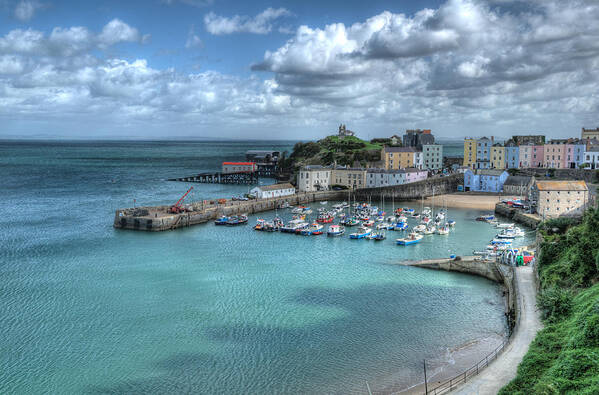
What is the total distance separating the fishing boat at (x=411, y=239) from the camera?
44347 mm

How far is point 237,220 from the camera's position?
55.4 m

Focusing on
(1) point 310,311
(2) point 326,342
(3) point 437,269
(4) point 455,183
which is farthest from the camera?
(4) point 455,183

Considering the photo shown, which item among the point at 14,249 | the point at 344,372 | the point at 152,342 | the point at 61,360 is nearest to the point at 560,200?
the point at 344,372

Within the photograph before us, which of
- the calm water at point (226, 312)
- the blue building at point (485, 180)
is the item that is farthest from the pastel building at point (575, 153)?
the calm water at point (226, 312)

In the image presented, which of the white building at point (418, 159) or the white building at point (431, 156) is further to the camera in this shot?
the white building at point (431, 156)

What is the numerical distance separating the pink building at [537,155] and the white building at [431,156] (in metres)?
17.8

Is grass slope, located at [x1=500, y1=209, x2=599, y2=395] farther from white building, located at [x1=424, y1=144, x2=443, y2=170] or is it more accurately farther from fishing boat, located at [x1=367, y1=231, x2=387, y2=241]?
white building, located at [x1=424, y1=144, x2=443, y2=170]

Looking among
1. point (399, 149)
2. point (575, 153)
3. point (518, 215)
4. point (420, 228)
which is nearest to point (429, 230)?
point (420, 228)

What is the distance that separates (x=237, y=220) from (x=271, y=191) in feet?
49.4

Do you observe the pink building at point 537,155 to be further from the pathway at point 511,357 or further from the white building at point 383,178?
the pathway at point 511,357

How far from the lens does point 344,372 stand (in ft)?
68.3

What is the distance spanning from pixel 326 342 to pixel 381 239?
24.3m

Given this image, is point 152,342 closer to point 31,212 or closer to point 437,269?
point 437,269

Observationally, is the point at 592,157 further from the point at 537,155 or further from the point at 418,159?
the point at 418,159
